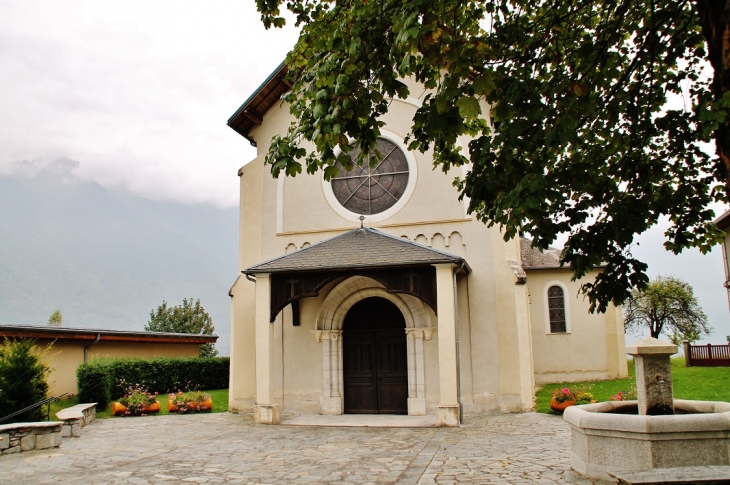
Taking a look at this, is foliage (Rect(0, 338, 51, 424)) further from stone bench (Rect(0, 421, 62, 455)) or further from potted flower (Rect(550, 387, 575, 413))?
potted flower (Rect(550, 387, 575, 413))

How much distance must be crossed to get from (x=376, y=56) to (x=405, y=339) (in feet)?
31.3

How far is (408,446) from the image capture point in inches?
382

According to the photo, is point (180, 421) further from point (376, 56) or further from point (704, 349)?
point (704, 349)

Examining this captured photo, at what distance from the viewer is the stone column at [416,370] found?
1372 centimetres

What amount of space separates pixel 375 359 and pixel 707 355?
18.0m

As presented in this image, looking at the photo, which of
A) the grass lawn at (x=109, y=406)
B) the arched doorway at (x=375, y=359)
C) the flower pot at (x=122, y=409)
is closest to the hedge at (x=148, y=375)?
the grass lawn at (x=109, y=406)

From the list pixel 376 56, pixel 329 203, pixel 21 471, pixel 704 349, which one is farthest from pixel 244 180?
pixel 704 349

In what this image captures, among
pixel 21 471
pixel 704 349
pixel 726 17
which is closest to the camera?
pixel 726 17

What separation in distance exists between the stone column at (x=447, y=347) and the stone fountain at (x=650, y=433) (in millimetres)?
4984

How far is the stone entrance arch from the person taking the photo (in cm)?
1391

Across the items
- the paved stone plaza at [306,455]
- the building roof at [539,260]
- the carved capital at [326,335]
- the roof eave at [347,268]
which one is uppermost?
the building roof at [539,260]

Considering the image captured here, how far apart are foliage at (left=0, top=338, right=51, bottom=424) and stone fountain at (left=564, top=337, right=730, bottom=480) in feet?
32.0

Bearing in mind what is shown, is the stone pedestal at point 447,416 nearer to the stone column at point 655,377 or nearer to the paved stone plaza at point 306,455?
Result: the paved stone plaza at point 306,455

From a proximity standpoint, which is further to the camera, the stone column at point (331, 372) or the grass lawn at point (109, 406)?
the grass lawn at point (109, 406)
